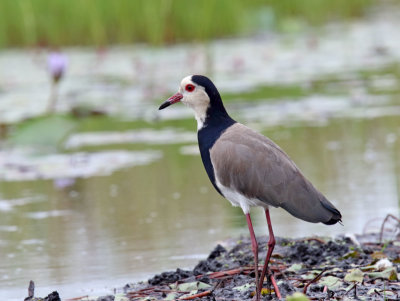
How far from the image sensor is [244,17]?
50.3 feet

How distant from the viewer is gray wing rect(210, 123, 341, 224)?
397cm

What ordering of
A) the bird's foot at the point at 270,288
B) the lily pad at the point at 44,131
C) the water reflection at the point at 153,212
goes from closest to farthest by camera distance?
the bird's foot at the point at 270,288 < the water reflection at the point at 153,212 < the lily pad at the point at 44,131

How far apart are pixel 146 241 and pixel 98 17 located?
860 centimetres

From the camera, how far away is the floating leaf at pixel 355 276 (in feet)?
13.1

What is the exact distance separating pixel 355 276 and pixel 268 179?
567mm

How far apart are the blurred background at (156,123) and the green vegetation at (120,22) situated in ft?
0.09

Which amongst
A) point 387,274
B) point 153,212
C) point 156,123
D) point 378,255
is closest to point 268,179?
point 387,274

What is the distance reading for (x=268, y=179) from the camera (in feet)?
13.1

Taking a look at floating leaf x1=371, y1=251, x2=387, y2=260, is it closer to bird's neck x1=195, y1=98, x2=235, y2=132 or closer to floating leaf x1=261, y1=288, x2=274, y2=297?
floating leaf x1=261, y1=288, x2=274, y2=297

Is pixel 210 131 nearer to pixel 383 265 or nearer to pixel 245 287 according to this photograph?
pixel 245 287

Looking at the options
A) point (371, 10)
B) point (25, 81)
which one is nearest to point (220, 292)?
point (25, 81)

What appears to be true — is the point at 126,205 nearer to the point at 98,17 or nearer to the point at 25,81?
the point at 25,81

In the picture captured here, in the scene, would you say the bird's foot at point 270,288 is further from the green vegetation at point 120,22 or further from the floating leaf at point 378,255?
the green vegetation at point 120,22

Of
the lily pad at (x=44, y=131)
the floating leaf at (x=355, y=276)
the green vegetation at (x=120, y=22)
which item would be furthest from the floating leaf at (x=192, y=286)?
the green vegetation at (x=120, y=22)
